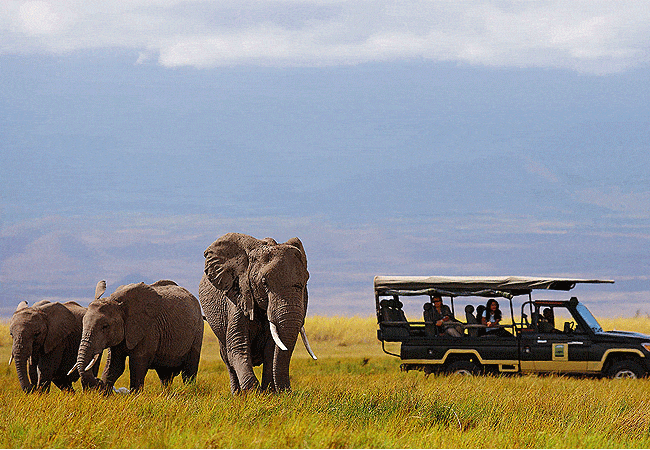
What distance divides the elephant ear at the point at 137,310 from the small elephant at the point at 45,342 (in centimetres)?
186

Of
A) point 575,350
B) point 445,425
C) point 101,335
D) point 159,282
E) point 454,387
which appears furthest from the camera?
point 575,350

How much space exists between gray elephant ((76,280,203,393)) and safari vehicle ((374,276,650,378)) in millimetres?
5180

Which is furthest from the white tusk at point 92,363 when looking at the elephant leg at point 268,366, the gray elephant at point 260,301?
the elephant leg at point 268,366

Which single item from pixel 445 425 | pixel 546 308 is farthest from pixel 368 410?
pixel 546 308

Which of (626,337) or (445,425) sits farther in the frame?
(626,337)

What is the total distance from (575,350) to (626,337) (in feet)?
4.30

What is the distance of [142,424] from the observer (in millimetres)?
10031

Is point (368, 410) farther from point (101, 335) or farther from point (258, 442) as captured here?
point (101, 335)

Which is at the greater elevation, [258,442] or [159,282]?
[159,282]

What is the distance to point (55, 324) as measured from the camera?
15672 mm

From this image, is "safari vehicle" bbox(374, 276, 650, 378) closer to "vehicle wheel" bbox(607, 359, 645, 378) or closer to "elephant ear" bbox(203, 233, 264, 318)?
"vehicle wheel" bbox(607, 359, 645, 378)

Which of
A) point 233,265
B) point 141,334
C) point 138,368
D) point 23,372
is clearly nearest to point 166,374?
point 138,368

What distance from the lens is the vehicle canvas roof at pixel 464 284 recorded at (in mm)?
19125

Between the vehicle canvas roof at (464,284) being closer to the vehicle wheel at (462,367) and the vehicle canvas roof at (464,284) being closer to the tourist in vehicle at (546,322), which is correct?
the tourist in vehicle at (546,322)
